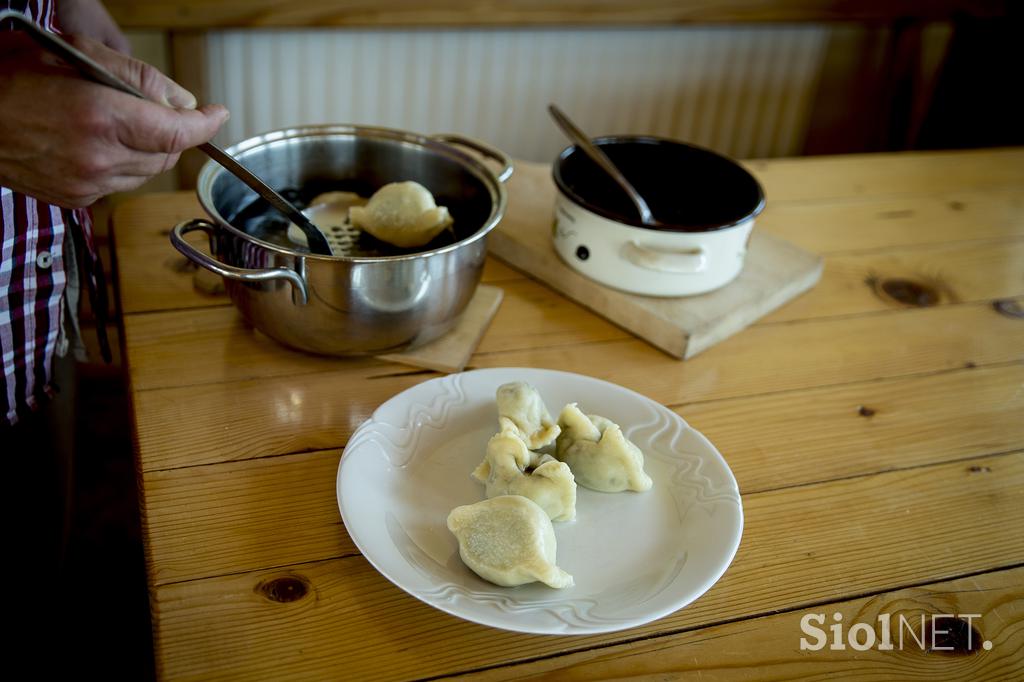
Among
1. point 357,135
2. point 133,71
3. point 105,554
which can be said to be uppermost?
point 133,71

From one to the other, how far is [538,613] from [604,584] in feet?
0.23

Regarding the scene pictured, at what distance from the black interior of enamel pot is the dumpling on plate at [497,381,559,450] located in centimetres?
36

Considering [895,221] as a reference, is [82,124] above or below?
above

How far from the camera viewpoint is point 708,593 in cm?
69

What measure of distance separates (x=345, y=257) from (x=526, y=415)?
22 centimetres

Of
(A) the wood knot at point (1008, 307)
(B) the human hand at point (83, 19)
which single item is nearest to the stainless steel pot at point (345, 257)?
(B) the human hand at point (83, 19)

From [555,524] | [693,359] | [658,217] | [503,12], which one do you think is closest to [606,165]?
[658,217]

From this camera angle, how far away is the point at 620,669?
62cm

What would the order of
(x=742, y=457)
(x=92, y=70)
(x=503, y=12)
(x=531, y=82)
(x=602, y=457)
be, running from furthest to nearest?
(x=531, y=82) → (x=503, y=12) → (x=742, y=457) → (x=602, y=457) → (x=92, y=70)

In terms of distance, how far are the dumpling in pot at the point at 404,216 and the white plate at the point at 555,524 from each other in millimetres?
166

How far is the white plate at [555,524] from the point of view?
0.62m

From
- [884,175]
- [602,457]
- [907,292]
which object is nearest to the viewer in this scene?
[602,457]

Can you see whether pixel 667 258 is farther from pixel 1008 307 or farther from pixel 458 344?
pixel 1008 307

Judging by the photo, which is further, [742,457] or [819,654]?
[742,457]
